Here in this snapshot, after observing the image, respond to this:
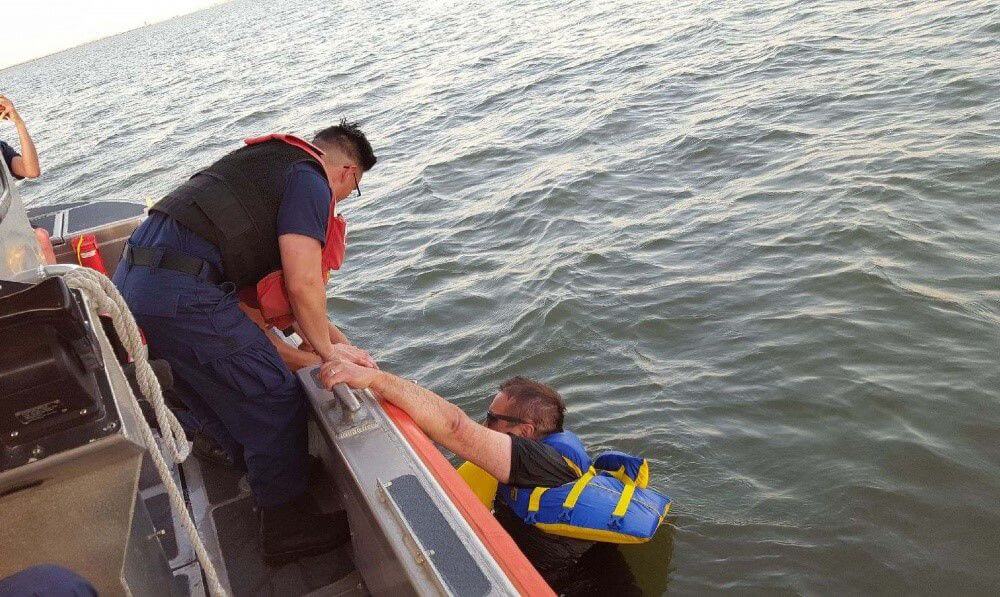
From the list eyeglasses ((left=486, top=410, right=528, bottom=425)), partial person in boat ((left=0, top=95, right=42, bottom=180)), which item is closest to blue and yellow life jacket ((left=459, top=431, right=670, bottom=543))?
eyeglasses ((left=486, top=410, right=528, bottom=425))

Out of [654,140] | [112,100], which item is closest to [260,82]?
[112,100]

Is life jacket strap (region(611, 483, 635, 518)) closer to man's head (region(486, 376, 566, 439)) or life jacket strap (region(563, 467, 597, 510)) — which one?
life jacket strap (region(563, 467, 597, 510))

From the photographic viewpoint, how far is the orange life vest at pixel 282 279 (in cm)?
313

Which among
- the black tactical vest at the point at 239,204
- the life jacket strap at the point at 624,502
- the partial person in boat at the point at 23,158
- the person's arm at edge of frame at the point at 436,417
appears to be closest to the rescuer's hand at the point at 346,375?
the person's arm at edge of frame at the point at 436,417

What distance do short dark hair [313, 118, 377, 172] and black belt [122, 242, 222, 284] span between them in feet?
2.25

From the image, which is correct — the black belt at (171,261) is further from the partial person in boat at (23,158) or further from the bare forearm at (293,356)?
the partial person in boat at (23,158)

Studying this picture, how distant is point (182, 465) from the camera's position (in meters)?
3.75

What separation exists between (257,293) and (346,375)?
559mm

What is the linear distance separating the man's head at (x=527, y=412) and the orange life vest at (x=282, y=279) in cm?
100

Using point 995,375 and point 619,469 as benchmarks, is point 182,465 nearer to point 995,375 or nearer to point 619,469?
point 619,469

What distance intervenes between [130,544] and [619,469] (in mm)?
2184

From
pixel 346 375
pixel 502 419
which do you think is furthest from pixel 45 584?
pixel 502 419

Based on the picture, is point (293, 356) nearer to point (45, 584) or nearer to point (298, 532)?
point (298, 532)

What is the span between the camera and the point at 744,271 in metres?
5.70
